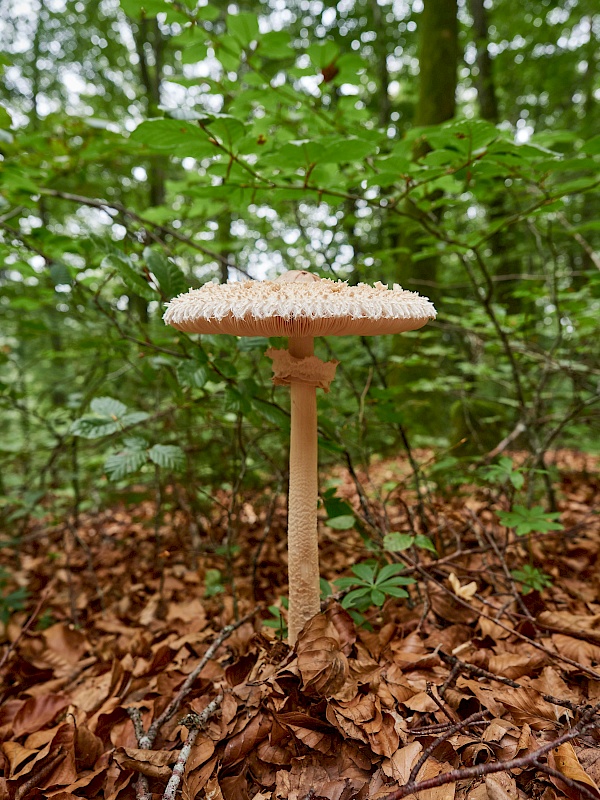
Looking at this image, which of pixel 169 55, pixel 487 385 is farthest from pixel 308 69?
pixel 169 55

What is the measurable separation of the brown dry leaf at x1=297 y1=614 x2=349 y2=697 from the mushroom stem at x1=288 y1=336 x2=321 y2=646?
0.31ft

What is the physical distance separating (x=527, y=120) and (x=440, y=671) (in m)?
15.5

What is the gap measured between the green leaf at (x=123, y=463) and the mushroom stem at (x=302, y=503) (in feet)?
2.72

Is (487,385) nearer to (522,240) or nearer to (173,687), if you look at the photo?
(522,240)

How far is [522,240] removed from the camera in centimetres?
707

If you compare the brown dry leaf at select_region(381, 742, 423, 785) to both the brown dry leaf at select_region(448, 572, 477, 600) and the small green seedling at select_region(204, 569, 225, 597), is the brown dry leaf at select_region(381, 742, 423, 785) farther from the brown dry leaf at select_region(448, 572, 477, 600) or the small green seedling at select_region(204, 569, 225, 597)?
the small green seedling at select_region(204, 569, 225, 597)

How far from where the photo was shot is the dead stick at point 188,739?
1.50m

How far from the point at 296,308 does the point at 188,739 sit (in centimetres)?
178

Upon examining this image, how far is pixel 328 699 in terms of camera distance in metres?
1.73

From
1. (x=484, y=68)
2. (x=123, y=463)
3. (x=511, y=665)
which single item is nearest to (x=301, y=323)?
(x=123, y=463)

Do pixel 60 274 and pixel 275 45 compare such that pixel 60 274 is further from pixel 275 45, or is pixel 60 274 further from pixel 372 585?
pixel 372 585

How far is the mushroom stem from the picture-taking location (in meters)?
1.96

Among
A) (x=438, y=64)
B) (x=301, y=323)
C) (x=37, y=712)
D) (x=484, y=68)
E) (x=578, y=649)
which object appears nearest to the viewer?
(x=301, y=323)

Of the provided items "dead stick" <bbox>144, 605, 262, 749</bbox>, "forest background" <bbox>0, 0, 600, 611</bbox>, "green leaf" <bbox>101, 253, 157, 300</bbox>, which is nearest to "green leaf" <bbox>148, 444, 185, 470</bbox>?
"forest background" <bbox>0, 0, 600, 611</bbox>
